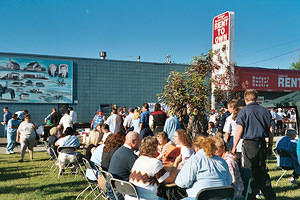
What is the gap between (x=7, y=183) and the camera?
6.61 m

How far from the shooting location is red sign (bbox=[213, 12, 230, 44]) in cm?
1203

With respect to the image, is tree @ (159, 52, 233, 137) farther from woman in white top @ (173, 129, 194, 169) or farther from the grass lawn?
woman in white top @ (173, 129, 194, 169)

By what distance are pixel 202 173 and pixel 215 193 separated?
0.35 meters

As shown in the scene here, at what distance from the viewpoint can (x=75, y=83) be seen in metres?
17.4

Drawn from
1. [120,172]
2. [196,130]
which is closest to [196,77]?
[196,130]

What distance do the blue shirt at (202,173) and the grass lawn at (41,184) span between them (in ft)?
8.72

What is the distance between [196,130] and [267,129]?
4016 millimetres

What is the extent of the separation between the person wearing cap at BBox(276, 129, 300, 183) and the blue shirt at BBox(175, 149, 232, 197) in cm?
350

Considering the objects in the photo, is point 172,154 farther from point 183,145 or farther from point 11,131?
point 11,131

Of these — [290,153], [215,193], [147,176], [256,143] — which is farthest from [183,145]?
[290,153]

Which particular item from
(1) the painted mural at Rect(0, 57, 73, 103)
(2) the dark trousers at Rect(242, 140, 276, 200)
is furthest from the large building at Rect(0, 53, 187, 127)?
(2) the dark trousers at Rect(242, 140, 276, 200)

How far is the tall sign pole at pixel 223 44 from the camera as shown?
11430mm

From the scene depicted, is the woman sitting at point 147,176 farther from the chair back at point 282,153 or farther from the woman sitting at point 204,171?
the chair back at point 282,153

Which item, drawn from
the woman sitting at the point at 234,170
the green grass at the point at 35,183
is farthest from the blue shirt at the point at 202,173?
the green grass at the point at 35,183
